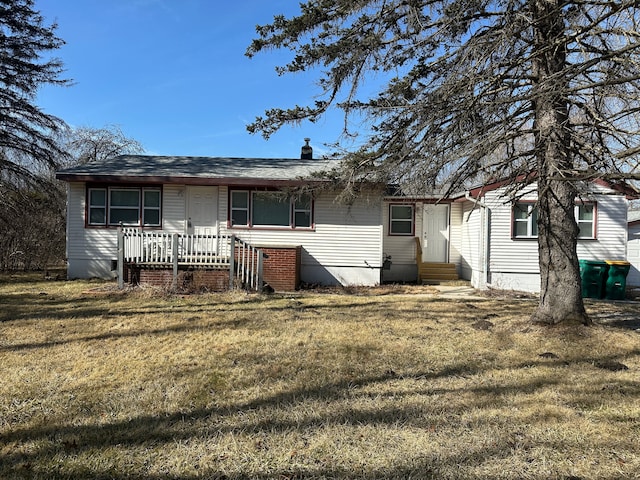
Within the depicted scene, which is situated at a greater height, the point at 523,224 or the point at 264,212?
the point at 264,212

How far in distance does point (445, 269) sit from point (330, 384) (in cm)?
983

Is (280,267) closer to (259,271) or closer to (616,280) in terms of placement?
(259,271)

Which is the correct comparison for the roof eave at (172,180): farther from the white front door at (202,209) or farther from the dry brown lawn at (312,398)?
the dry brown lawn at (312,398)

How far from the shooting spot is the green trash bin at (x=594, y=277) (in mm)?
10531

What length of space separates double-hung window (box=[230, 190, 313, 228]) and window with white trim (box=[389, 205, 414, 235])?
323 centimetres

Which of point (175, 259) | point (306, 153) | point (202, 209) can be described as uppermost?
point (306, 153)

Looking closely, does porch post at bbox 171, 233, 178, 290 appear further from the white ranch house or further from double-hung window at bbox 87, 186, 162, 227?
double-hung window at bbox 87, 186, 162, 227

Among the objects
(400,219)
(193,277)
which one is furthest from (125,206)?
(400,219)

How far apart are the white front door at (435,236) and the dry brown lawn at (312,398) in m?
6.84

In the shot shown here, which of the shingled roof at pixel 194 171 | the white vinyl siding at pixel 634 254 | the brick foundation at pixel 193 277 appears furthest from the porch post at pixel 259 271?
the white vinyl siding at pixel 634 254

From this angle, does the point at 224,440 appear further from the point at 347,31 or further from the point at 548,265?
the point at 347,31

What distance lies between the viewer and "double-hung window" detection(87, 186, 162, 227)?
11.7 m

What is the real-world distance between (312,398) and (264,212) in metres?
8.56

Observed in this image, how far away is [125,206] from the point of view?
11.7 metres
